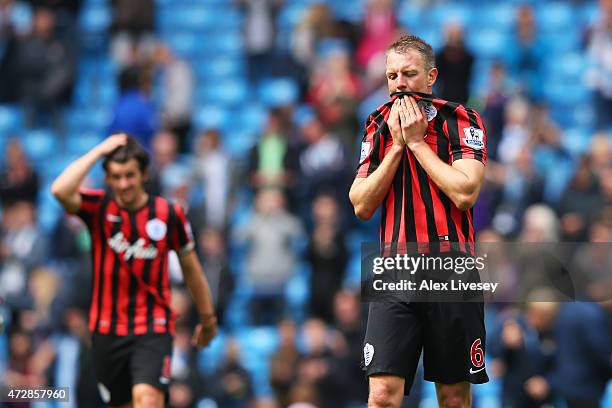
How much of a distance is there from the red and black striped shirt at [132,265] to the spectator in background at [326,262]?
586 cm

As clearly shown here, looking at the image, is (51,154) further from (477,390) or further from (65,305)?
(477,390)

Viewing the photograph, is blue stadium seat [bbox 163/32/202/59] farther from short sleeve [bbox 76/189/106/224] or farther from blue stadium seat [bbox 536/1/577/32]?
short sleeve [bbox 76/189/106/224]

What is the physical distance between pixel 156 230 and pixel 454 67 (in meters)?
7.92

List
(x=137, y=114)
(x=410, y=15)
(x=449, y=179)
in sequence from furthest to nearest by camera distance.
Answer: (x=410, y=15) → (x=137, y=114) → (x=449, y=179)

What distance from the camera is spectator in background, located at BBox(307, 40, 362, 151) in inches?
631

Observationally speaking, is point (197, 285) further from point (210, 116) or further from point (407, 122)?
point (210, 116)

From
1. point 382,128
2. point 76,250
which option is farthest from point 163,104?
point 382,128

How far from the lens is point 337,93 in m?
16.3

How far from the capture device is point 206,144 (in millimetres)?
16203

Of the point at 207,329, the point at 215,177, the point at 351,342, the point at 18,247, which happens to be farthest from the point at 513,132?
the point at 207,329

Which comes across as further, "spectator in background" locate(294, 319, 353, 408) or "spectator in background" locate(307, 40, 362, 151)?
"spectator in background" locate(307, 40, 362, 151)

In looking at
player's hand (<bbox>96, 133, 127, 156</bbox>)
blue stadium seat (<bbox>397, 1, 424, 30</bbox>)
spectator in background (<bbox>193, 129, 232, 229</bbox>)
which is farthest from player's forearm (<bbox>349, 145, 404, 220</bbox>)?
blue stadium seat (<bbox>397, 1, 424, 30</bbox>)

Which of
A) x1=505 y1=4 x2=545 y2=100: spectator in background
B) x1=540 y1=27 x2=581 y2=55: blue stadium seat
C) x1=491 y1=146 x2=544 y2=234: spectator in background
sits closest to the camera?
x1=491 y1=146 x2=544 y2=234: spectator in background

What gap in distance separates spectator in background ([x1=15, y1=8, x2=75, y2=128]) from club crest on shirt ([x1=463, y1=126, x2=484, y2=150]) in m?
12.3
